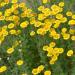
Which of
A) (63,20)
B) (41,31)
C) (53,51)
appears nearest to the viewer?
(53,51)

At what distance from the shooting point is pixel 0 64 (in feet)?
12.3

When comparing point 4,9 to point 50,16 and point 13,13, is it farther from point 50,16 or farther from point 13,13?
point 50,16

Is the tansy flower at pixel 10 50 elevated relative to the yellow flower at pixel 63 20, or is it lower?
lower

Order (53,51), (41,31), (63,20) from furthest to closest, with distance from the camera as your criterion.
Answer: (63,20) < (41,31) < (53,51)

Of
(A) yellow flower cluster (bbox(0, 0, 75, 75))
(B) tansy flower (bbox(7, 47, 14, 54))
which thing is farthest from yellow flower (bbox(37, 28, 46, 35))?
(B) tansy flower (bbox(7, 47, 14, 54))

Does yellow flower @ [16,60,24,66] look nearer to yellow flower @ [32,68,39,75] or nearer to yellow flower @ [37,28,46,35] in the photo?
yellow flower @ [32,68,39,75]

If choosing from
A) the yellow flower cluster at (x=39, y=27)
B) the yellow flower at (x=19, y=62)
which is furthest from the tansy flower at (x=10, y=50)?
the yellow flower at (x=19, y=62)

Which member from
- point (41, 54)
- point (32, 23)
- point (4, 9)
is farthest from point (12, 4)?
point (41, 54)

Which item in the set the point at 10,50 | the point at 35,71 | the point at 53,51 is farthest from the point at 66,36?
the point at 10,50

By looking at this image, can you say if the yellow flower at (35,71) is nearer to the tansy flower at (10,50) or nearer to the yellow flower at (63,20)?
the tansy flower at (10,50)

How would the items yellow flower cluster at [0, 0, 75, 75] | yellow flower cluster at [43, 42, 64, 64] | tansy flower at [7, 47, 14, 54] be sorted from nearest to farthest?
yellow flower cluster at [43, 42, 64, 64], yellow flower cluster at [0, 0, 75, 75], tansy flower at [7, 47, 14, 54]

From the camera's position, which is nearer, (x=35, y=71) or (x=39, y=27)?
(x=35, y=71)

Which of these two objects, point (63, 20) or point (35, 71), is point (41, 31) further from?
point (35, 71)

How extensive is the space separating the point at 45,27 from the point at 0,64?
617 mm
